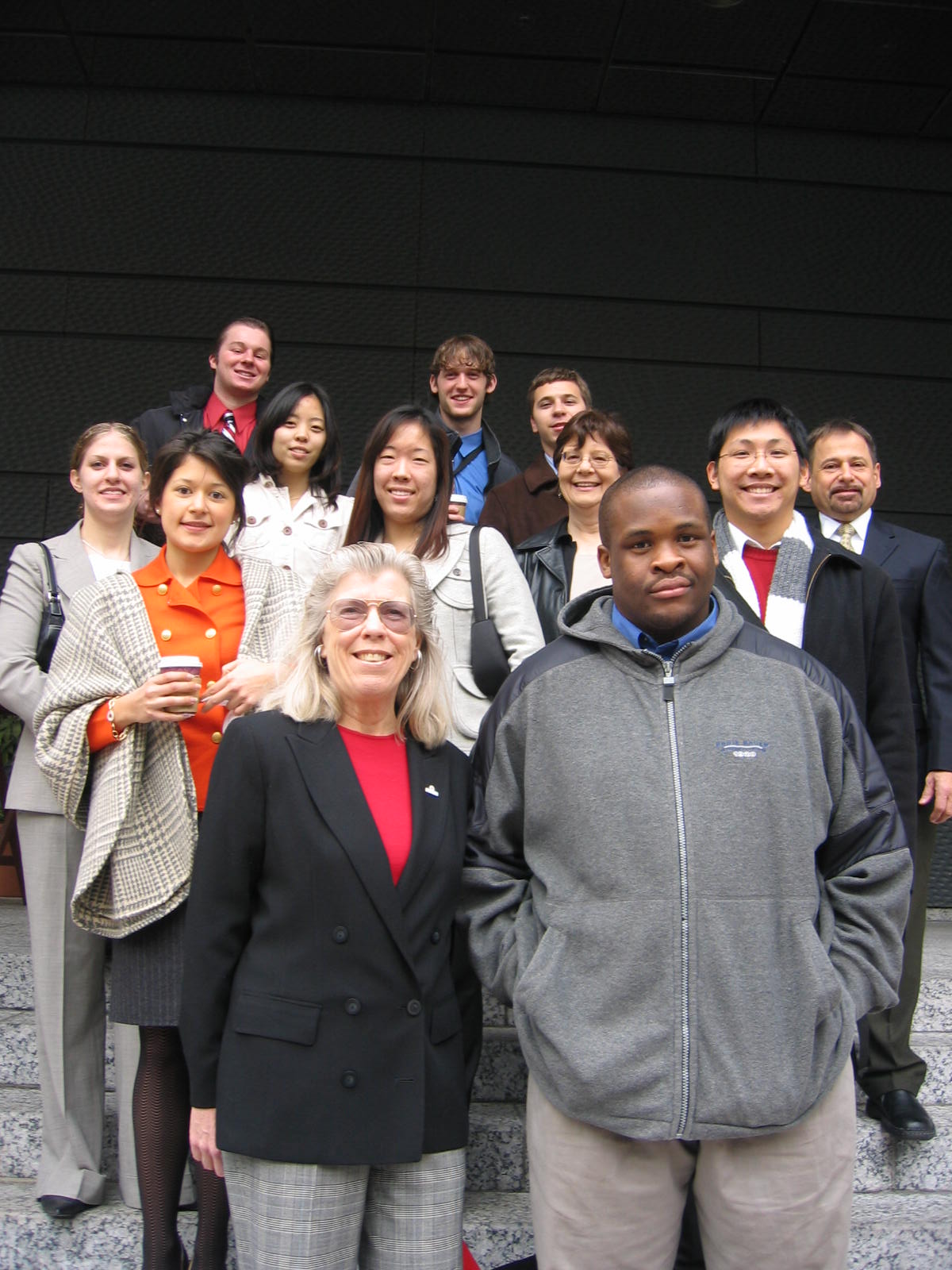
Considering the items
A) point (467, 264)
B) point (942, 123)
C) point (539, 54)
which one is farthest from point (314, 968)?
point (942, 123)

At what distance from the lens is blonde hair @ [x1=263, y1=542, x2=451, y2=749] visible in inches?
82.9

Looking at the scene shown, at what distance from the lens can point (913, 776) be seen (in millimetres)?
2600

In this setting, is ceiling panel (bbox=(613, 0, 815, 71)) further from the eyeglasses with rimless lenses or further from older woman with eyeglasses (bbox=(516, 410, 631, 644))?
the eyeglasses with rimless lenses

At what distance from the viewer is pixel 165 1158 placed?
233 cm

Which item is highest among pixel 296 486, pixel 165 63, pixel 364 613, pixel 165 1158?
pixel 165 63

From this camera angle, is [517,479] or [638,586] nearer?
[638,586]

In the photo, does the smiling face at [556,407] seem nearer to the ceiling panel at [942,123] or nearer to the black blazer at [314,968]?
the black blazer at [314,968]

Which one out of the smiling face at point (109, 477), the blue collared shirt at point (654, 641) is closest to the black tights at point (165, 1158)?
the blue collared shirt at point (654, 641)

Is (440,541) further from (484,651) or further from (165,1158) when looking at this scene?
(165,1158)

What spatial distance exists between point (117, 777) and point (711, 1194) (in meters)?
1.46

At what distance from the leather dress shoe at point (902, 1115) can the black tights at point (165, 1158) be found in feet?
5.68

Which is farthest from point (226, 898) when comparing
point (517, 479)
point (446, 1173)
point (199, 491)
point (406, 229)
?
point (406, 229)

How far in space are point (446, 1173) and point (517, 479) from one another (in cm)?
250

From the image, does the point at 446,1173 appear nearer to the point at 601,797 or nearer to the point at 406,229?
the point at 601,797
